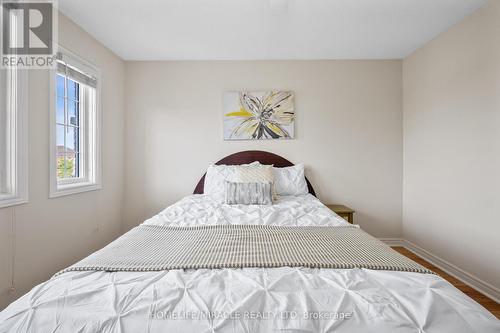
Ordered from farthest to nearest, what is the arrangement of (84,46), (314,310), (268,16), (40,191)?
(84,46), (268,16), (40,191), (314,310)

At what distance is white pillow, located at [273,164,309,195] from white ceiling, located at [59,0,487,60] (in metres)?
1.40

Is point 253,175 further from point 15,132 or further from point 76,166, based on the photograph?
point 15,132

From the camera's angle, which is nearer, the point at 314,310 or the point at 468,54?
the point at 314,310

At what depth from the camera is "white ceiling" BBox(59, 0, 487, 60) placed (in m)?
2.10

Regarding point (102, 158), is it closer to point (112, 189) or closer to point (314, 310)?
point (112, 189)

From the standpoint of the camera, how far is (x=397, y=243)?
325 centimetres

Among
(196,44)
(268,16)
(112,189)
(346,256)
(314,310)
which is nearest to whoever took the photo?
(314,310)

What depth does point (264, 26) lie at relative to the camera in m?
2.41

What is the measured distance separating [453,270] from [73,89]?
419cm

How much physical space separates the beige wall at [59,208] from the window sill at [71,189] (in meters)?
0.05

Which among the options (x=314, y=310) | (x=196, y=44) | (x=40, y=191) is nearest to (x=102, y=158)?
(x=40, y=191)

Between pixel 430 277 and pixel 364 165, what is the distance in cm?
239

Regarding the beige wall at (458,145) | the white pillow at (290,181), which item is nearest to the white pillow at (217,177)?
the white pillow at (290,181)

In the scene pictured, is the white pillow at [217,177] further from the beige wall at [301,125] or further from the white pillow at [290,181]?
the white pillow at [290,181]
